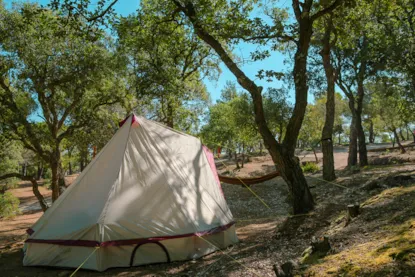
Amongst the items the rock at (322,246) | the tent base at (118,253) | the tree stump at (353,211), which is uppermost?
the tree stump at (353,211)

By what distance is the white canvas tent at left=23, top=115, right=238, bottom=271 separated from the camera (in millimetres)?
5434

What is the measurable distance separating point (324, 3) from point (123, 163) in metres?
4.76

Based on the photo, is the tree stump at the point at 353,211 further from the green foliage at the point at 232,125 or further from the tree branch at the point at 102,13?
the green foliage at the point at 232,125

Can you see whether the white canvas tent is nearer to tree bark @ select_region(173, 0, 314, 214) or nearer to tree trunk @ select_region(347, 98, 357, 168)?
tree bark @ select_region(173, 0, 314, 214)

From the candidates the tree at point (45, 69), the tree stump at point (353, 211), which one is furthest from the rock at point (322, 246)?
the tree at point (45, 69)

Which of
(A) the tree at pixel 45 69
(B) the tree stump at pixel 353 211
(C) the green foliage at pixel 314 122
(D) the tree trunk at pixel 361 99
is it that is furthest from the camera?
(C) the green foliage at pixel 314 122

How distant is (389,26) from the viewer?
1337 centimetres

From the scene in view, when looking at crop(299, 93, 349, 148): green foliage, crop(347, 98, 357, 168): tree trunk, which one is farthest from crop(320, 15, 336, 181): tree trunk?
crop(299, 93, 349, 148): green foliage

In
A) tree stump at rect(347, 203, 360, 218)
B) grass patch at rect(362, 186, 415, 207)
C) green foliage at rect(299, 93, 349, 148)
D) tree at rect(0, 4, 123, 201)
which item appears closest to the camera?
tree stump at rect(347, 203, 360, 218)

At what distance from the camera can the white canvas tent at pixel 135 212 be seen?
5434 mm

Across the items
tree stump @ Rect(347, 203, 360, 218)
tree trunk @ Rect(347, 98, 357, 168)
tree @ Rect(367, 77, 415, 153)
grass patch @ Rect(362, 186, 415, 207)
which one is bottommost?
tree stump @ Rect(347, 203, 360, 218)

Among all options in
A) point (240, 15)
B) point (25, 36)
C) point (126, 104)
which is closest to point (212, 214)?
point (240, 15)

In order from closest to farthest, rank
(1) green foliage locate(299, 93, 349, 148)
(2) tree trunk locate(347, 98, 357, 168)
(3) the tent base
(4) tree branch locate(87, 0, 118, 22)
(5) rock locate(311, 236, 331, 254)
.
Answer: (5) rock locate(311, 236, 331, 254) < (3) the tent base < (4) tree branch locate(87, 0, 118, 22) < (2) tree trunk locate(347, 98, 357, 168) < (1) green foliage locate(299, 93, 349, 148)

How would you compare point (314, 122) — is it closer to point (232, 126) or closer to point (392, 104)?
point (392, 104)
